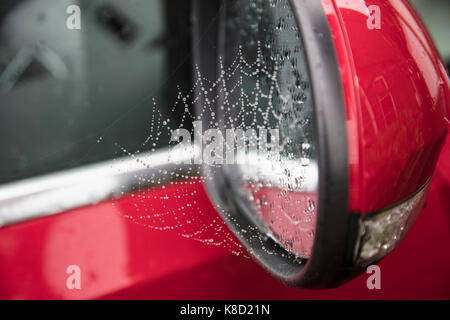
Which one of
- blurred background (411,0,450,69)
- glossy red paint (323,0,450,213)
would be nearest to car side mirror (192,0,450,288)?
glossy red paint (323,0,450,213)

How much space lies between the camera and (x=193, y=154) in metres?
1.50

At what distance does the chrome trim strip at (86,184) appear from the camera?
1260 millimetres

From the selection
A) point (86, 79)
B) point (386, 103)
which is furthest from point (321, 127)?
point (86, 79)

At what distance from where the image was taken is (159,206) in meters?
1.37

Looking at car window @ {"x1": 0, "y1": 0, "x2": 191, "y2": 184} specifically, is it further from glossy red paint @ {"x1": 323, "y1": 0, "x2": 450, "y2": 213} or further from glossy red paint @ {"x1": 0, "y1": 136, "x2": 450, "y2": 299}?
glossy red paint @ {"x1": 323, "y1": 0, "x2": 450, "y2": 213}

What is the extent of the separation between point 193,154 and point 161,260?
14.0 inches

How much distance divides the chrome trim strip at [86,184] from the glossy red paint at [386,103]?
Answer: 75 centimetres

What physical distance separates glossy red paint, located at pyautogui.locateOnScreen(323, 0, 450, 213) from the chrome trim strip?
0.75m

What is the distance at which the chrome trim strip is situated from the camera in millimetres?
1260

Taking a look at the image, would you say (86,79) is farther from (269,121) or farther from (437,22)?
(437,22)

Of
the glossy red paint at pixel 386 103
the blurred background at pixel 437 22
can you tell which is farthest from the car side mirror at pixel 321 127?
the blurred background at pixel 437 22

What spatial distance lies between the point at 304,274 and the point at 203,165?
0.65m

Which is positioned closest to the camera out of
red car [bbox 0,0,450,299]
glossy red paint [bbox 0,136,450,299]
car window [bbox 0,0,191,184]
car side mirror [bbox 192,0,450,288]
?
car side mirror [bbox 192,0,450,288]

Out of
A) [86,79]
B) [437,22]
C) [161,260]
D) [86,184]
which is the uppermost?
[437,22]
